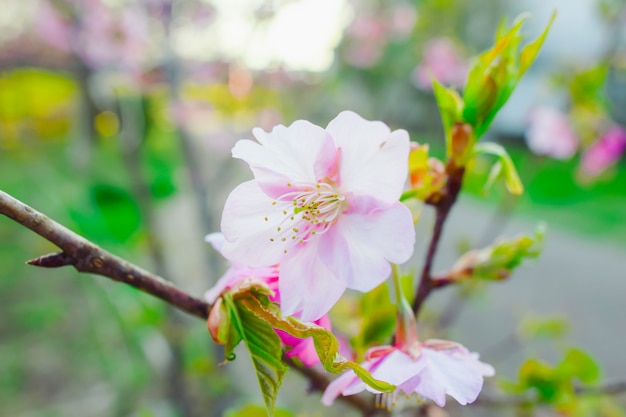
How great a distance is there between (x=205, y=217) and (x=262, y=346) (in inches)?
46.2

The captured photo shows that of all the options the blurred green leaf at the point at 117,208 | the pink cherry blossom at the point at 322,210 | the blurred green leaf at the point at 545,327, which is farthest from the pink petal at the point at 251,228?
the blurred green leaf at the point at 117,208

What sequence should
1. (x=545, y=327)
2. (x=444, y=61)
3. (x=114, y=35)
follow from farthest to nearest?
(x=444, y=61)
(x=114, y=35)
(x=545, y=327)

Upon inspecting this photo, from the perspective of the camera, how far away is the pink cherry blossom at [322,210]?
268mm

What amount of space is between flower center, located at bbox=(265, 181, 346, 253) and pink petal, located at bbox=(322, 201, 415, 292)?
0.02 metres

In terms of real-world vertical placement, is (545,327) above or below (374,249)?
below

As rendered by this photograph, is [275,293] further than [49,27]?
No

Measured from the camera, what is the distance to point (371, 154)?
0.28 metres

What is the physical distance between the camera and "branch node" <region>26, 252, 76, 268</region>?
0.81ft

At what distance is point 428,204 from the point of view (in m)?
0.34

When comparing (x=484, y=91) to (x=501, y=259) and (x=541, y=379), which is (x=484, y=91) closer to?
(x=501, y=259)

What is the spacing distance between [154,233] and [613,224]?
3053 mm

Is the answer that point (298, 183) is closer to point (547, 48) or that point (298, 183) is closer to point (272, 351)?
point (272, 351)

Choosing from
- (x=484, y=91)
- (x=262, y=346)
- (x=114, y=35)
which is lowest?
(x=114, y=35)

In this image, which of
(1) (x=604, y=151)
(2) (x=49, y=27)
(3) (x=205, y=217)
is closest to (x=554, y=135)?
(1) (x=604, y=151)
